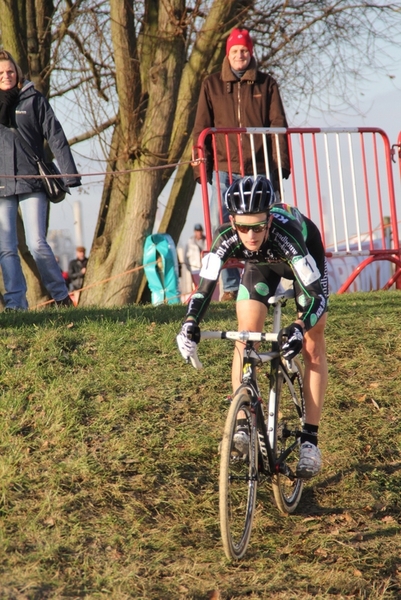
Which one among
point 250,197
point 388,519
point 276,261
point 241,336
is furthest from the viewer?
point 388,519

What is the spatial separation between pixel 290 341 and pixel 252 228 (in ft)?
2.28

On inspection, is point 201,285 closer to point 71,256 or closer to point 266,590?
point 266,590

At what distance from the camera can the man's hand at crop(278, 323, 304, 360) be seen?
4.67 m

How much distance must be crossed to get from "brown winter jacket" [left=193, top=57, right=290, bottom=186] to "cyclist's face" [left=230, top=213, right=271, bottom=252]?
14.5ft

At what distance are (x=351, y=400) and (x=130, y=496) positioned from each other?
2418mm

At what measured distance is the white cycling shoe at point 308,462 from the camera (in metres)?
5.31

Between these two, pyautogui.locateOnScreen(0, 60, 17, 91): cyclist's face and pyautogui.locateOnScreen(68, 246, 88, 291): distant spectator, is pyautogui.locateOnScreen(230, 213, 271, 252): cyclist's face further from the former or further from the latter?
pyautogui.locateOnScreen(68, 246, 88, 291): distant spectator

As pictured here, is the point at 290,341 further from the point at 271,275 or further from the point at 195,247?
the point at 195,247

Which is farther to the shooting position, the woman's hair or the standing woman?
the standing woman

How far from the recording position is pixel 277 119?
9.25 meters

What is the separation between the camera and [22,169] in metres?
8.20

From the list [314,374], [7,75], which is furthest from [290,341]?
[7,75]

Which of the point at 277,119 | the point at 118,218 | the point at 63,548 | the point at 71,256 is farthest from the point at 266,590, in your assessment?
the point at 71,256

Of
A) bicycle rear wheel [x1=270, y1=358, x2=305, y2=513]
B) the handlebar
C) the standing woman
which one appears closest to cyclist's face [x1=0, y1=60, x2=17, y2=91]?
the standing woman
